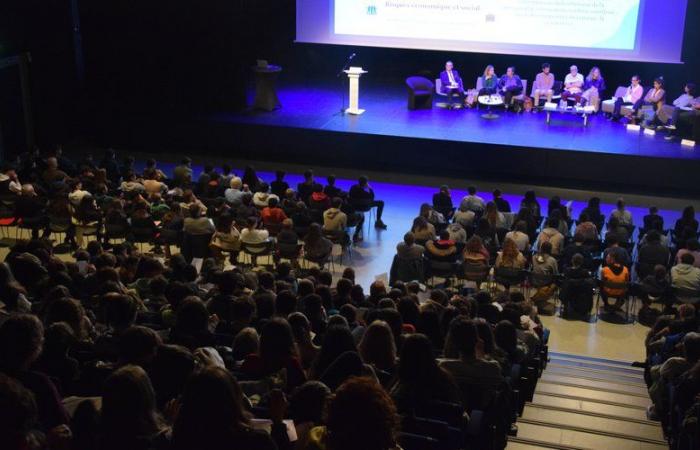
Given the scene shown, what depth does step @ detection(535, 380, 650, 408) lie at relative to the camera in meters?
7.29

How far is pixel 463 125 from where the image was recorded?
55.7ft

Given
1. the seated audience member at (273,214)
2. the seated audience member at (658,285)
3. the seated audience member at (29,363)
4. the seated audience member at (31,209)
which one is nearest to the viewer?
the seated audience member at (29,363)

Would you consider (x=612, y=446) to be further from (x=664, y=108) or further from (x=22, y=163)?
(x=664, y=108)

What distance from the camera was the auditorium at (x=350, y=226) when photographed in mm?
4516

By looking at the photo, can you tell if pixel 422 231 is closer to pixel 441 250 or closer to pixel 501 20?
pixel 441 250

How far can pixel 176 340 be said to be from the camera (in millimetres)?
5551

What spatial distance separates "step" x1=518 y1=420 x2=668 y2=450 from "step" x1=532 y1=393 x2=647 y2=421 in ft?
1.82

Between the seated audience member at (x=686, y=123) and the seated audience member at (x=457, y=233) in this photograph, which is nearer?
the seated audience member at (x=457, y=233)

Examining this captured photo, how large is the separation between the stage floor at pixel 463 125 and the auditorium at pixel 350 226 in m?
0.10

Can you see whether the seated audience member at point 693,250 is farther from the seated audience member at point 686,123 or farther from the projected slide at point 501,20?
the projected slide at point 501,20

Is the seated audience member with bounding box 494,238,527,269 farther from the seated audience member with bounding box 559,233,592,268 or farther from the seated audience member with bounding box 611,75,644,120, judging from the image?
the seated audience member with bounding box 611,75,644,120

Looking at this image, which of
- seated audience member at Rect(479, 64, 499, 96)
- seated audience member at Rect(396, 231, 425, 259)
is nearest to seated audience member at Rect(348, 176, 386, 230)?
seated audience member at Rect(396, 231, 425, 259)

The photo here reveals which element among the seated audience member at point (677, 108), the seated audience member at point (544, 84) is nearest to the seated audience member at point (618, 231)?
the seated audience member at point (677, 108)

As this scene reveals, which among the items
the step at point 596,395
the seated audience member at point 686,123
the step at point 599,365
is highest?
the seated audience member at point 686,123
